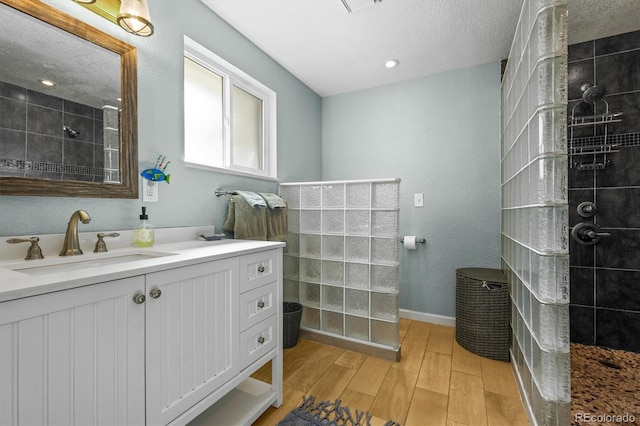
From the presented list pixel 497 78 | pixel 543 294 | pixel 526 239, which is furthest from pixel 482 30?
pixel 543 294

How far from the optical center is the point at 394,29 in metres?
2.05

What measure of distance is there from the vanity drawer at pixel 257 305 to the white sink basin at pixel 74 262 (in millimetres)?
404

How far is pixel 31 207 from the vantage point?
3.65ft

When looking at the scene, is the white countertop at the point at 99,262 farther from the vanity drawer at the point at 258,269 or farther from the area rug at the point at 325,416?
the area rug at the point at 325,416

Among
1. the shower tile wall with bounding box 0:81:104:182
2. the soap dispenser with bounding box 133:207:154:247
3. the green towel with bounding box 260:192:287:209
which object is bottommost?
the soap dispenser with bounding box 133:207:154:247

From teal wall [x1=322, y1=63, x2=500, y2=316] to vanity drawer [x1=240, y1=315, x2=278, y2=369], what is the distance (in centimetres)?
171

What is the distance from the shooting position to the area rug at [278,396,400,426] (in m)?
1.37

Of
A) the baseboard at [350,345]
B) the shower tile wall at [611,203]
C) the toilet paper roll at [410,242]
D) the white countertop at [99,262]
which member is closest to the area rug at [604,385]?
the shower tile wall at [611,203]

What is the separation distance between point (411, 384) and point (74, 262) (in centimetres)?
182

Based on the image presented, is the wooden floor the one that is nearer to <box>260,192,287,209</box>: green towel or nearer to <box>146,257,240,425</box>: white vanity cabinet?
<box>146,257,240,425</box>: white vanity cabinet

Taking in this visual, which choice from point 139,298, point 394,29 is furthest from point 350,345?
point 394,29

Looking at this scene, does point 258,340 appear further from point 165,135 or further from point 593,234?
point 593,234

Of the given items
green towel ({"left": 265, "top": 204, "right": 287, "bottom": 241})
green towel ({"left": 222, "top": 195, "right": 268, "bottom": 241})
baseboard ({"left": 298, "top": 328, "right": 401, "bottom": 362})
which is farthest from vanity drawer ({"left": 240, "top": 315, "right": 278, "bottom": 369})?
baseboard ({"left": 298, "top": 328, "right": 401, "bottom": 362})

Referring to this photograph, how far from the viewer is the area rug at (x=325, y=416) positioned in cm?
137
